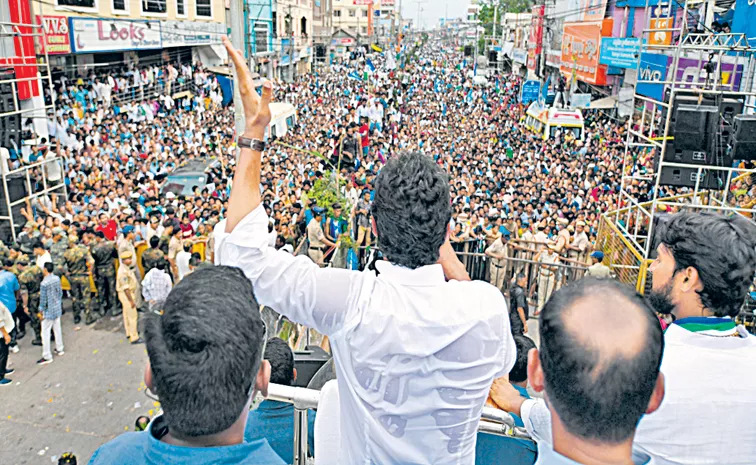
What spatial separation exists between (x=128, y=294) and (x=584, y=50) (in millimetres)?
22744

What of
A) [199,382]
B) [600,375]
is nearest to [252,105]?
[199,382]

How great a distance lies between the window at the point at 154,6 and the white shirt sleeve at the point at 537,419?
78.8 feet

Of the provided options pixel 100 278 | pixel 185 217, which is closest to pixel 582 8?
pixel 185 217

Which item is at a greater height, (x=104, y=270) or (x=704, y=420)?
(x=704, y=420)

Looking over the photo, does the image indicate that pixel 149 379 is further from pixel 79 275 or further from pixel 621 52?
pixel 621 52

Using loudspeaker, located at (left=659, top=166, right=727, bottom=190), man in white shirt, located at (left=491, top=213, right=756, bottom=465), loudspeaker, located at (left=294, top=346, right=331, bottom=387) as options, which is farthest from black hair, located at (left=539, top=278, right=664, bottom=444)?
loudspeaker, located at (left=659, top=166, right=727, bottom=190)

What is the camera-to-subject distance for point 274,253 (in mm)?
1746

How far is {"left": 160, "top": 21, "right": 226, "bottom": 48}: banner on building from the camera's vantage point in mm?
23453

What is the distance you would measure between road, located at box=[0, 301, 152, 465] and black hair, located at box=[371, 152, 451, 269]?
5.64m

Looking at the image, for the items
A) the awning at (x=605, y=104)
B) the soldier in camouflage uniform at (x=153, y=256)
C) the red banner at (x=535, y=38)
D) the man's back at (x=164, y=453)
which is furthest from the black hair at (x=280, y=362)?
the red banner at (x=535, y=38)

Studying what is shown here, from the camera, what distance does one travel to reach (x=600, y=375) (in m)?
1.32

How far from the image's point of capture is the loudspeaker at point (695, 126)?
23.8 ft

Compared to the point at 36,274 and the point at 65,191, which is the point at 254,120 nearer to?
the point at 36,274

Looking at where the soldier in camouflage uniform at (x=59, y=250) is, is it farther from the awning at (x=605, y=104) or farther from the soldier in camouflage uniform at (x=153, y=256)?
the awning at (x=605, y=104)
